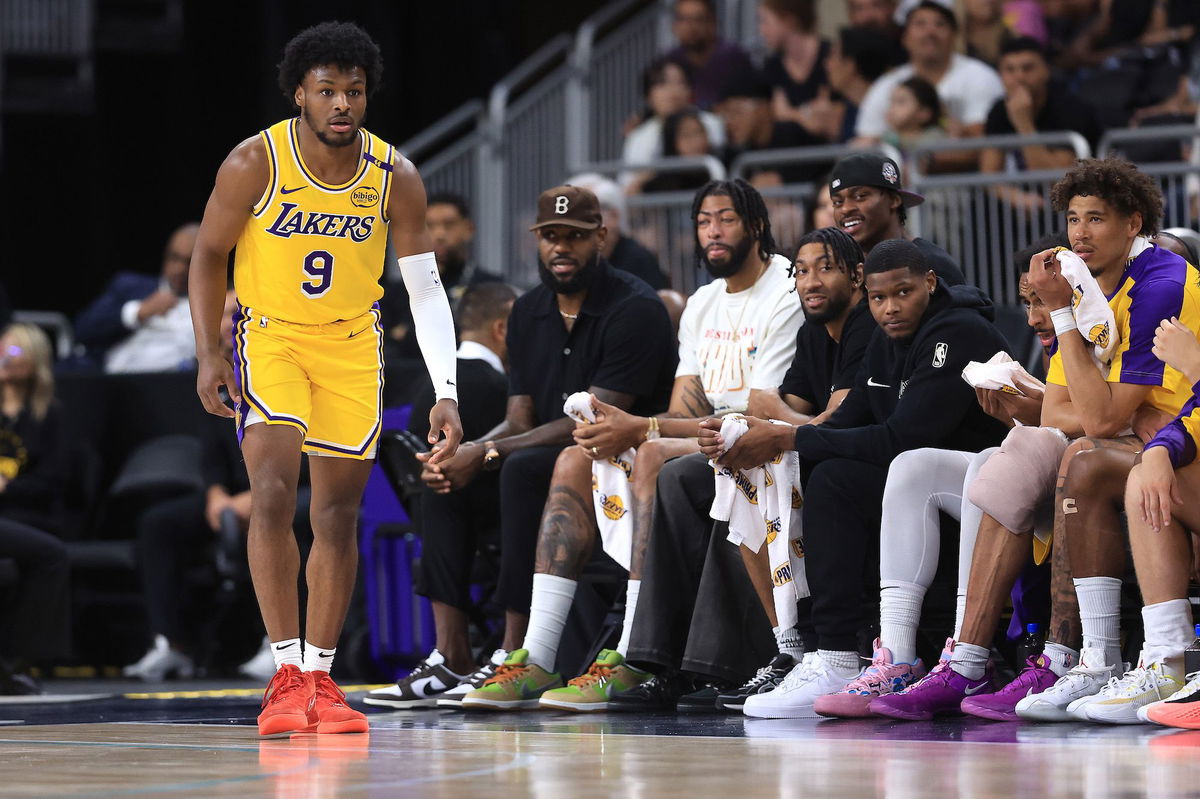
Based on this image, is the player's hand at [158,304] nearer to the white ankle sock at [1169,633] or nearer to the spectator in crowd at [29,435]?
the spectator in crowd at [29,435]

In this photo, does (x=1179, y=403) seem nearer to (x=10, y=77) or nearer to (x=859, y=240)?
(x=859, y=240)

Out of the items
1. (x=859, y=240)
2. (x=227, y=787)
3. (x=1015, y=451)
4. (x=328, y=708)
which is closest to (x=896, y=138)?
(x=859, y=240)

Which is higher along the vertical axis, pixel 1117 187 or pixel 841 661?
pixel 1117 187

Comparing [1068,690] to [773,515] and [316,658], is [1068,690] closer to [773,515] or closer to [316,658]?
[773,515]

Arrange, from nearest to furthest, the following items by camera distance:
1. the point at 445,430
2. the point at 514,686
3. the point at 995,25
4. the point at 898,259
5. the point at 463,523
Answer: the point at 445,430 < the point at 898,259 < the point at 514,686 < the point at 463,523 < the point at 995,25

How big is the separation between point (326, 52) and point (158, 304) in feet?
16.7

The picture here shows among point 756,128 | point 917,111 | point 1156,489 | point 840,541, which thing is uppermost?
point 756,128

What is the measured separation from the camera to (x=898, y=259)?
16.2 ft

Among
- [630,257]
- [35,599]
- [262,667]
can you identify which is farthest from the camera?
[262,667]

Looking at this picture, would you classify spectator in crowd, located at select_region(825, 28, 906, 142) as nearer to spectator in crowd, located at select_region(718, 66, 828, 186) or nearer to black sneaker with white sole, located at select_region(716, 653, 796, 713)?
spectator in crowd, located at select_region(718, 66, 828, 186)

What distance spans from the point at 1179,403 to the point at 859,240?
1362 mm

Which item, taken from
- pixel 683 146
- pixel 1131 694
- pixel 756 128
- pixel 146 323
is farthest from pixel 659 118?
pixel 1131 694

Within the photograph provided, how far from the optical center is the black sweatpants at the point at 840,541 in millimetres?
4812

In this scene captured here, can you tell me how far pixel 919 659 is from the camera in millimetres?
4793
